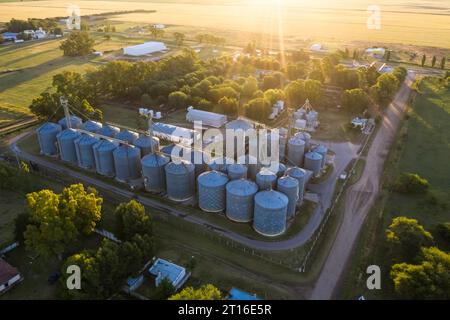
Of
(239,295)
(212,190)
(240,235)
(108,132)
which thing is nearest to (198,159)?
(212,190)

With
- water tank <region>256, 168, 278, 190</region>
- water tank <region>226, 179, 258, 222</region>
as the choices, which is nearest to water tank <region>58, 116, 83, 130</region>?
water tank <region>226, 179, 258, 222</region>

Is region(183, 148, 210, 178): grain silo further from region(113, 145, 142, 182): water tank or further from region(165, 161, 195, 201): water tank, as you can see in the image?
region(113, 145, 142, 182): water tank

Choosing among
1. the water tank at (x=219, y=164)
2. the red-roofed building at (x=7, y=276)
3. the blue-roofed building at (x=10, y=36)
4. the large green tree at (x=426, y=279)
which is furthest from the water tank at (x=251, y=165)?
the blue-roofed building at (x=10, y=36)

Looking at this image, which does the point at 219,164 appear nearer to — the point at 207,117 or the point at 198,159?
the point at 198,159

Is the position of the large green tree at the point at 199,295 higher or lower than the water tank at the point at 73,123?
lower

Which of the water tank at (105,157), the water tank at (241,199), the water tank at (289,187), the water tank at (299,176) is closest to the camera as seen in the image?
the water tank at (241,199)

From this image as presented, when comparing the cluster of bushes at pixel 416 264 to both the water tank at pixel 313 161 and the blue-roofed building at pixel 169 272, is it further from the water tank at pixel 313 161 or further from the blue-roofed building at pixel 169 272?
the blue-roofed building at pixel 169 272
